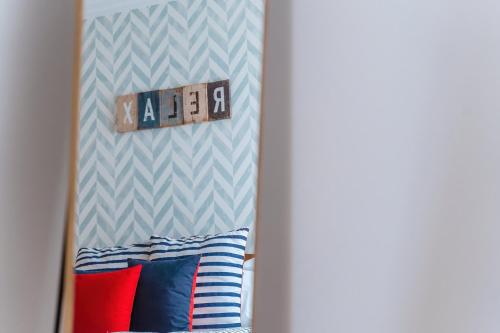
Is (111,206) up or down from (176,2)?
down

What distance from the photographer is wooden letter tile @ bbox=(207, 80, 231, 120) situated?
101cm

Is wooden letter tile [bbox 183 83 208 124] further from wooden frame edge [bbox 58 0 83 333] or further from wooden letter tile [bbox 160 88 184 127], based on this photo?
wooden frame edge [bbox 58 0 83 333]

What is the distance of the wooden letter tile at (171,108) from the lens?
1.01 meters

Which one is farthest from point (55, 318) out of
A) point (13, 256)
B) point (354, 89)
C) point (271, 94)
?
point (354, 89)

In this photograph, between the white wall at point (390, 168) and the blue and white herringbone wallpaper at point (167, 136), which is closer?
the blue and white herringbone wallpaper at point (167, 136)

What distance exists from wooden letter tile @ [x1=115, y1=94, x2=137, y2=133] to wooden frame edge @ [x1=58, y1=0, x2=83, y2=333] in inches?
2.5

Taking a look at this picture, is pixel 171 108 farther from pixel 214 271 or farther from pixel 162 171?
pixel 214 271

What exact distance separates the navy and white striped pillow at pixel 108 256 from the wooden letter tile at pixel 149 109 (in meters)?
0.19

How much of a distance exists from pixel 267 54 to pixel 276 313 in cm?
46

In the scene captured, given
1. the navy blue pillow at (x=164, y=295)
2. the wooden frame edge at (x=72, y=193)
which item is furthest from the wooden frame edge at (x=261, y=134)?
the wooden frame edge at (x=72, y=193)

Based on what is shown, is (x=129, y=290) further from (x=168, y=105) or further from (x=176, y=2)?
(x=176, y=2)

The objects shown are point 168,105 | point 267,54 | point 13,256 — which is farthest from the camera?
point 267,54

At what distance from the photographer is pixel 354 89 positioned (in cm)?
115

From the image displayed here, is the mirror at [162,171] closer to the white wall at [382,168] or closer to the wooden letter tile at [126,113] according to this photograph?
the wooden letter tile at [126,113]
